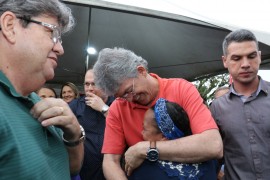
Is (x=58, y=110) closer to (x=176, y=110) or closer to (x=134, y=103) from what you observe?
(x=176, y=110)

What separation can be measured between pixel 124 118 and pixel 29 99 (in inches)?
34.1

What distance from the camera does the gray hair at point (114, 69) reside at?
1.89 metres

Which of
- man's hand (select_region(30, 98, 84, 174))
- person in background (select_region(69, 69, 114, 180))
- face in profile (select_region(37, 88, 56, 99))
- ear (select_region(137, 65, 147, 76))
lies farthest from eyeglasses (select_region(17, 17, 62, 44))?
face in profile (select_region(37, 88, 56, 99))

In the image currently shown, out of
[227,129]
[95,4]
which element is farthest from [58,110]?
[95,4]

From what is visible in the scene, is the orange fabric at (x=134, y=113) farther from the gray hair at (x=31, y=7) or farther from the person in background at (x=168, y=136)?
the gray hair at (x=31, y=7)

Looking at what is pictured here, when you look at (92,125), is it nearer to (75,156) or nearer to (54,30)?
(75,156)

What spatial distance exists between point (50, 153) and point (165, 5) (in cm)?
291

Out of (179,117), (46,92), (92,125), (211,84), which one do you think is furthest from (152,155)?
(211,84)

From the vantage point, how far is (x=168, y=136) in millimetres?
1637

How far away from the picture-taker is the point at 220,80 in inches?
415

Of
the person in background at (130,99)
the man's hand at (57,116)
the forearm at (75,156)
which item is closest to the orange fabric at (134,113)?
the person in background at (130,99)

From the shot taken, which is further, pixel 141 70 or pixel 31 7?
pixel 141 70

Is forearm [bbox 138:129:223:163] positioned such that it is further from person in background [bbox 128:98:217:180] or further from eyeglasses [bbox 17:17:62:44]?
eyeglasses [bbox 17:17:62:44]

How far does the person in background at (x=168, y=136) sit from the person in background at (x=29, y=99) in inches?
19.9
